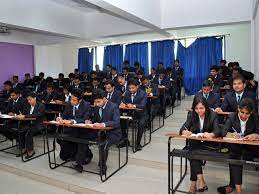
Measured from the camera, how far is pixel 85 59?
1157 cm

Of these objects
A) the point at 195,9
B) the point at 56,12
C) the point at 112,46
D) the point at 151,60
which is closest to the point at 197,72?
the point at 151,60

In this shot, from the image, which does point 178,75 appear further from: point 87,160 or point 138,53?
point 87,160

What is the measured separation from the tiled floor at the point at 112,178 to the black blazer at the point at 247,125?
2.34ft

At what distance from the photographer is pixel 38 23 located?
722 cm

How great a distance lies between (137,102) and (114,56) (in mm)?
6152

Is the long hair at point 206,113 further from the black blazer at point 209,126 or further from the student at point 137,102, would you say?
the student at point 137,102

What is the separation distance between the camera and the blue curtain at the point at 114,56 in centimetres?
1070

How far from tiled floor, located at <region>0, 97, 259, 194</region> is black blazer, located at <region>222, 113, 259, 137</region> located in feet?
2.34

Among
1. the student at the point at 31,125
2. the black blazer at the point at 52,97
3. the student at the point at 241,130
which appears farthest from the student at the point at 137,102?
the black blazer at the point at 52,97

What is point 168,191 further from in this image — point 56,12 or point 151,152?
point 56,12

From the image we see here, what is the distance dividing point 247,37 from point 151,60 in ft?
11.2

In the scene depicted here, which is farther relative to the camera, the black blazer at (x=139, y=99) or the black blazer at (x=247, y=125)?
the black blazer at (x=139, y=99)

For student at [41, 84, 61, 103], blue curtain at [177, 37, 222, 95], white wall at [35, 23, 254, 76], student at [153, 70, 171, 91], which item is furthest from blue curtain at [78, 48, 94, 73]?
student at [41, 84, 61, 103]

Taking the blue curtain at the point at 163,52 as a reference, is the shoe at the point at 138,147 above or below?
below
